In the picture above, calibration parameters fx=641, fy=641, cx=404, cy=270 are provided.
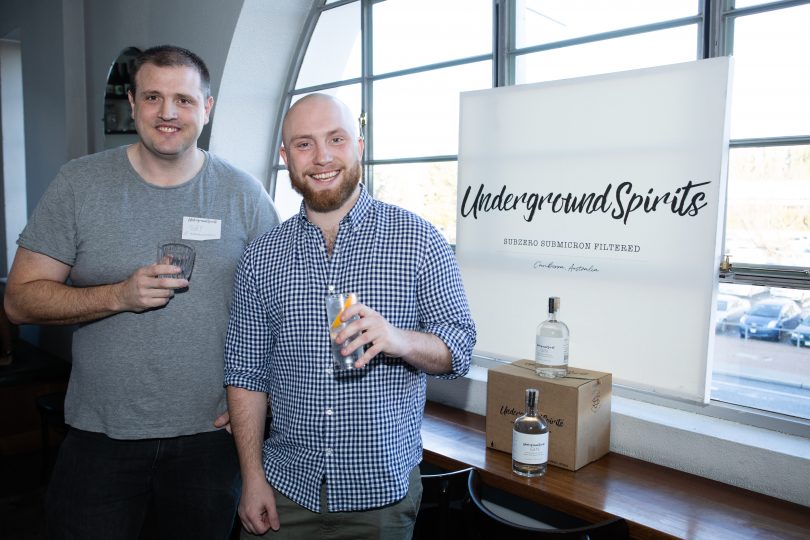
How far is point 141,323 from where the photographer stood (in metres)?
1.83

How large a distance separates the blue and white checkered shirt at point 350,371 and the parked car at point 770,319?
141 centimetres

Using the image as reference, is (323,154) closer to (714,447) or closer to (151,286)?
(151,286)

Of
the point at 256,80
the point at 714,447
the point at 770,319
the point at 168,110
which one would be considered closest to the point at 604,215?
the point at 770,319

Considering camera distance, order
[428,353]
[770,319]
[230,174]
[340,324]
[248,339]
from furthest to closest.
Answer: [770,319] → [230,174] → [248,339] → [428,353] → [340,324]

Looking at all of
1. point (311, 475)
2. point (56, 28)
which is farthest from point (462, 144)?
point (56, 28)

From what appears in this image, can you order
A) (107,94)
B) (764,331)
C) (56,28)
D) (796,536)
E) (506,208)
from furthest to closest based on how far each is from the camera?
1. (56,28)
2. (107,94)
3. (506,208)
4. (764,331)
5. (796,536)

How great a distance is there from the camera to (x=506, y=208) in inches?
113

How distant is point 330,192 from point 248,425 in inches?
25.8

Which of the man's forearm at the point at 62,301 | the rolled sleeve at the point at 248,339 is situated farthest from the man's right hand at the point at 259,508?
the man's forearm at the point at 62,301

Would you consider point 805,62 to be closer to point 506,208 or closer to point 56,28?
point 506,208

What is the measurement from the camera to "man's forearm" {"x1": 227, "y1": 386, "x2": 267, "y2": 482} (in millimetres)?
1670

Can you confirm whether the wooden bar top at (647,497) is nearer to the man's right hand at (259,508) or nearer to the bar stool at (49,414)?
the man's right hand at (259,508)

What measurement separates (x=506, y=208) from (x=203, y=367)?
1543 mm

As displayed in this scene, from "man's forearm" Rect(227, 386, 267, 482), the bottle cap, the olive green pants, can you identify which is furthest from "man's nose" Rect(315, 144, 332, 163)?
the bottle cap
